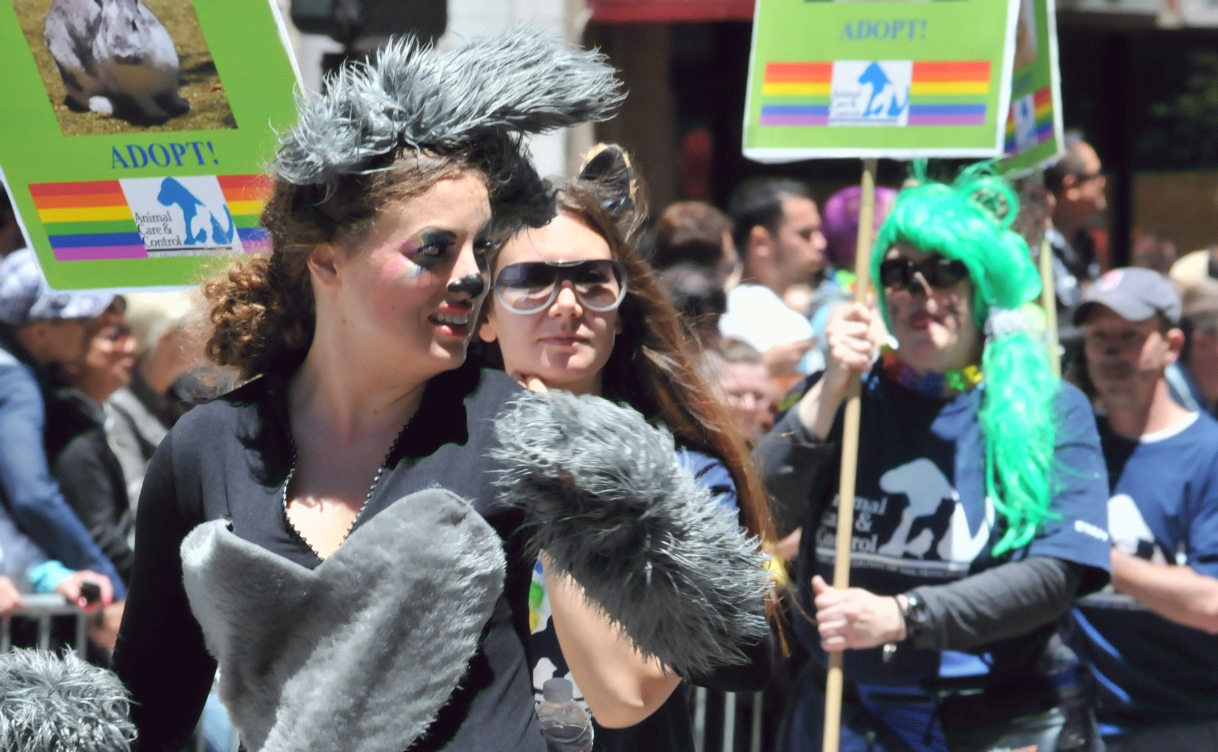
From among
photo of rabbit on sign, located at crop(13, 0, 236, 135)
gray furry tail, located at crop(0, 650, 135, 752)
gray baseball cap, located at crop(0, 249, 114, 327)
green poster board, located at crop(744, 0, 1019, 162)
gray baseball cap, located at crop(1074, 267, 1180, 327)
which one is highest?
photo of rabbit on sign, located at crop(13, 0, 236, 135)

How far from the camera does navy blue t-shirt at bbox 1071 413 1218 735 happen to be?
4.15 metres

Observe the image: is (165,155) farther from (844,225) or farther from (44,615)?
(844,225)

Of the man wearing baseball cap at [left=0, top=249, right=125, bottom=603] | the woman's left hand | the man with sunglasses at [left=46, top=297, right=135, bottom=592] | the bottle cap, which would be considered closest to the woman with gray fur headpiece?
the bottle cap

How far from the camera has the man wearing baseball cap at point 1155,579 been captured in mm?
4129

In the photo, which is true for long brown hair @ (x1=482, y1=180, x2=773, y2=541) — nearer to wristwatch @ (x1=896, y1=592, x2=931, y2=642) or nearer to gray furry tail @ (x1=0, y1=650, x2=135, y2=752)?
wristwatch @ (x1=896, y1=592, x2=931, y2=642)

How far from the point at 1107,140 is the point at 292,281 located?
10.5 metres

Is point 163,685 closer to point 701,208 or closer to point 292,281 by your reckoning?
point 292,281

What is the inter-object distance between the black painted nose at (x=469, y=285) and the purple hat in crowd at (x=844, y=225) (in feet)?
16.2

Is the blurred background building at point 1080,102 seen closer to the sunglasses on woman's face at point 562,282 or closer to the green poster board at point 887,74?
the green poster board at point 887,74

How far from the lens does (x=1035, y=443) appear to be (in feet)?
11.8

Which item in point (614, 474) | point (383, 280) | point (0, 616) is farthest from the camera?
point (0, 616)

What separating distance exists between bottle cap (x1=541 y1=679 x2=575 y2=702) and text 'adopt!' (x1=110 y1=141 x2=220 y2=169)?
3.91 ft

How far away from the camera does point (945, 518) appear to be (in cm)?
369

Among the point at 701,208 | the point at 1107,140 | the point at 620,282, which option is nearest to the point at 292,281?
the point at 620,282
